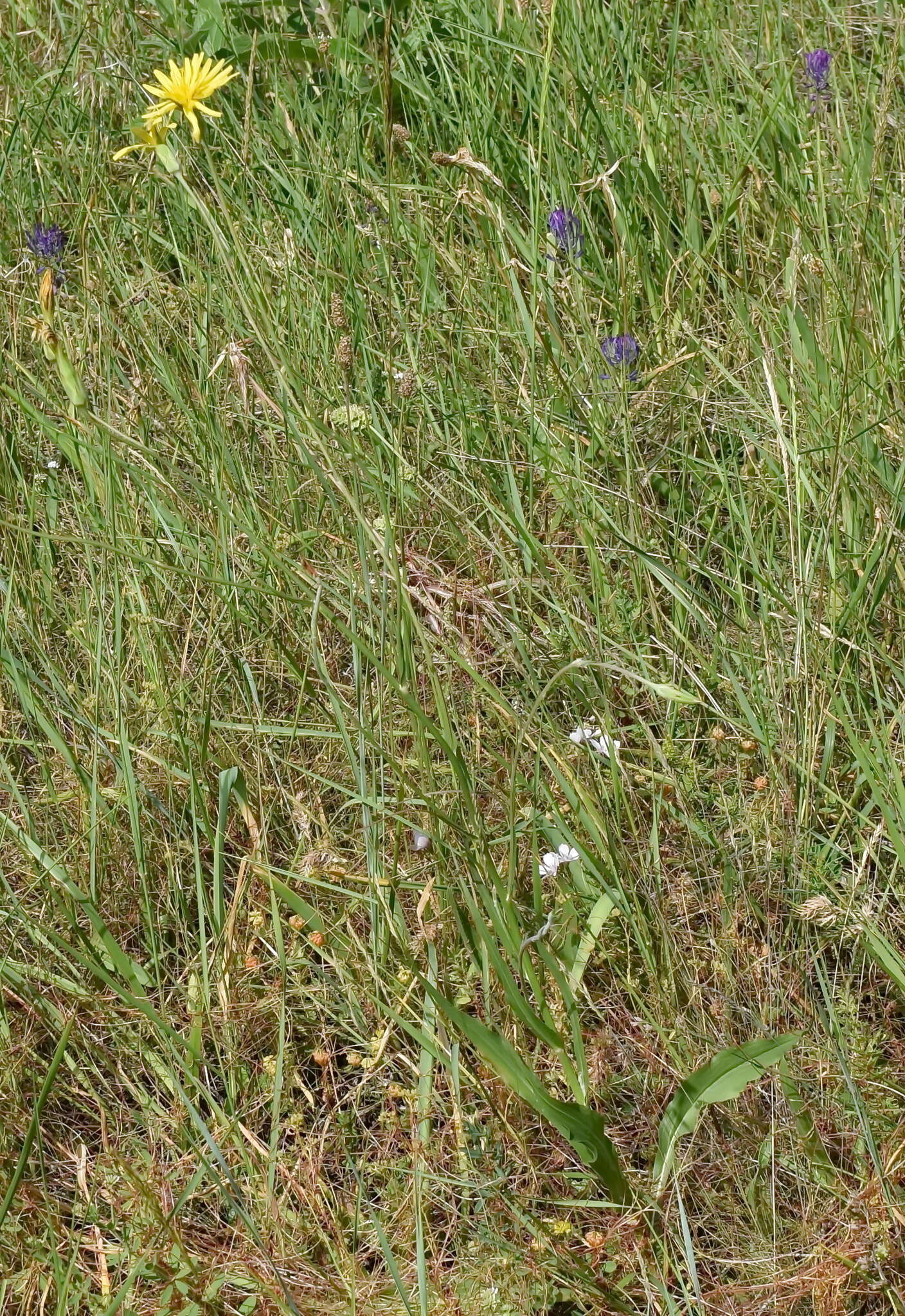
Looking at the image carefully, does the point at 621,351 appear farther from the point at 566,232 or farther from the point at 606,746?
the point at 606,746

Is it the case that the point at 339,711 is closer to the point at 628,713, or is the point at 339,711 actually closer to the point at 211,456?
the point at 628,713

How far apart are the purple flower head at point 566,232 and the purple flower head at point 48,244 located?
0.85 m

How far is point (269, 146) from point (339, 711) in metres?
1.20

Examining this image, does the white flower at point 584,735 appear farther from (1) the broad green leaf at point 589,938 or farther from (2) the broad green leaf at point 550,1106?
(2) the broad green leaf at point 550,1106

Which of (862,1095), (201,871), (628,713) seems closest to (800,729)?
(628,713)

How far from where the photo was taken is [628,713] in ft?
5.39

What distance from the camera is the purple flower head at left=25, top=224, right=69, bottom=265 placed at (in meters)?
2.33

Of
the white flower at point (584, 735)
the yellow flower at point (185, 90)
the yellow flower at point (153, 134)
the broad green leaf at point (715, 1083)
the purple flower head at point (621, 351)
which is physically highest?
the yellow flower at point (185, 90)

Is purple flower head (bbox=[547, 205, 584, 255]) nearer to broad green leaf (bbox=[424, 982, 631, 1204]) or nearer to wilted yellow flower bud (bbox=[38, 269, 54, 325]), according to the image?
wilted yellow flower bud (bbox=[38, 269, 54, 325])

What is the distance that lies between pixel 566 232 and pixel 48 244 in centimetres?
89

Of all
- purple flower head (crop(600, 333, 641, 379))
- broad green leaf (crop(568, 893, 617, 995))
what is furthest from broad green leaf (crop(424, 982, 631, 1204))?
purple flower head (crop(600, 333, 641, 379))

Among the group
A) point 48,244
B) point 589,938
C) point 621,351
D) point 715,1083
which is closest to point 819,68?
point 621,351

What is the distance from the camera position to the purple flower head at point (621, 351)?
195 cm

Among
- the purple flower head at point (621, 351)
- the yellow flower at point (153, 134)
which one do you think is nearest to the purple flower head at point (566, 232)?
the purple flower head at point (621, 351)
